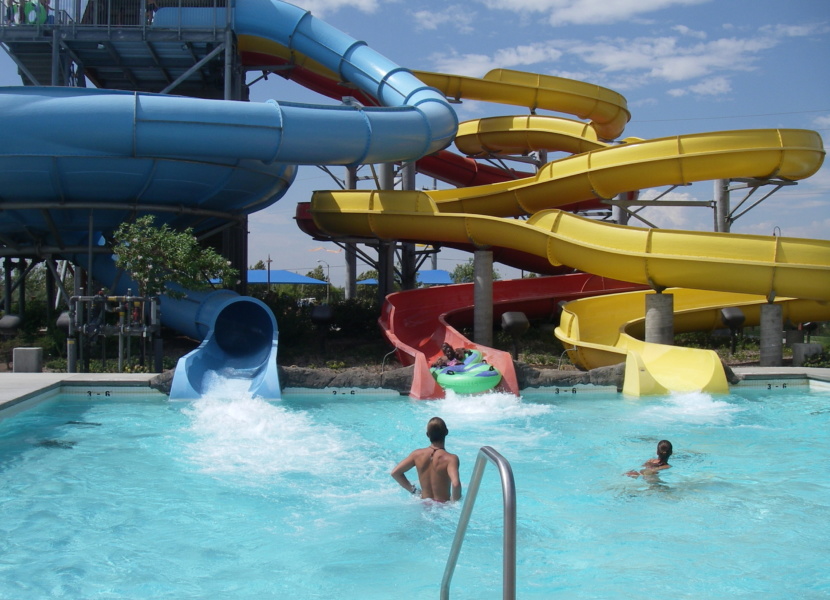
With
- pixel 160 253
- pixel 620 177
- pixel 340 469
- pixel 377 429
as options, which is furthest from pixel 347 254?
pixel 340 469

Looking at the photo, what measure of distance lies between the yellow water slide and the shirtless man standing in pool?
6257 mm

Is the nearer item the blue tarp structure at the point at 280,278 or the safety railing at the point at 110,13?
the safety railing at the point at 110,13

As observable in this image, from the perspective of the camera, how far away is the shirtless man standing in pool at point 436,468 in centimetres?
529

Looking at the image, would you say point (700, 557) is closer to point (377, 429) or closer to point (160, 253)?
point (377, 429)

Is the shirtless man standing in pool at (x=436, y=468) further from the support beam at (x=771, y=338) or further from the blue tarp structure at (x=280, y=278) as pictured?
the blue tarp structure at (x=280, y=278)

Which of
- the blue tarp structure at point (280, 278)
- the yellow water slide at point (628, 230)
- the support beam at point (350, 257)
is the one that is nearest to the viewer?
the yellow water slide at point (628, 230)

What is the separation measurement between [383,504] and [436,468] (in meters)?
0.95

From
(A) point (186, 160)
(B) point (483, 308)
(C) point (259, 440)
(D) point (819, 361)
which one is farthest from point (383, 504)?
(D) point (819, 361)

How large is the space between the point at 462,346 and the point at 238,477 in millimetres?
5997

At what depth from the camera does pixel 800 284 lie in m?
11.9

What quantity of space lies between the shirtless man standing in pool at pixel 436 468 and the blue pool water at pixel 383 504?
15cm

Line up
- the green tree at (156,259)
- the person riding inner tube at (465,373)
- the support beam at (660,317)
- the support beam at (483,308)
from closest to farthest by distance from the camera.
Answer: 1. the person riding inner tube at (465,373)
2. the green tree at (156,259)
3. the support beam at (660,317)
4. the support beam at (483,308)

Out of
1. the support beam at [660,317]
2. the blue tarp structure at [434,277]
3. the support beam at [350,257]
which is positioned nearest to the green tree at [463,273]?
the blue tarp structure at [434,277]

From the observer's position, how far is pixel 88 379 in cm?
1082
